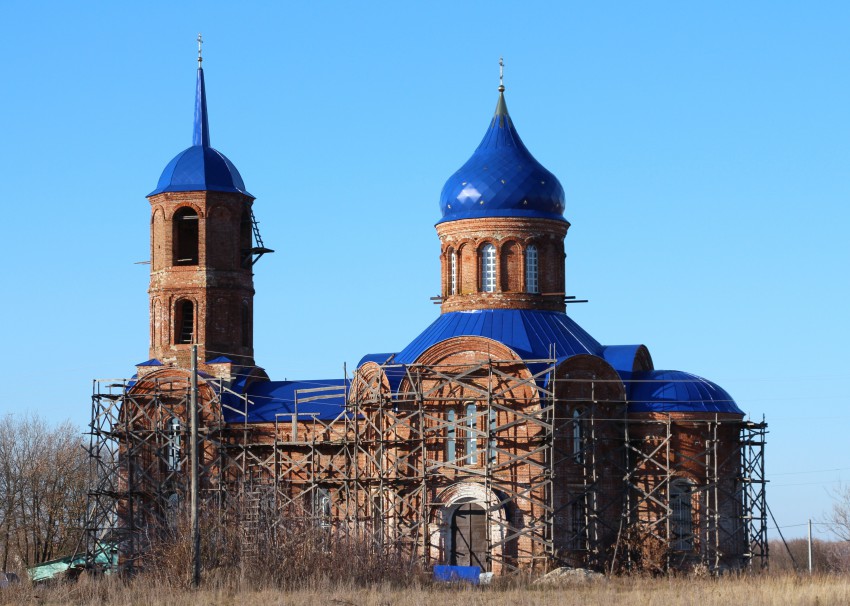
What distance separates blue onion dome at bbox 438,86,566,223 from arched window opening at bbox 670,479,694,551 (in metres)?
6.43

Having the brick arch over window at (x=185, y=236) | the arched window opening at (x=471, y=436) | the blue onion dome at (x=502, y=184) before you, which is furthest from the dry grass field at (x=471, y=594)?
the brick arch over window at (x=185, y=236)

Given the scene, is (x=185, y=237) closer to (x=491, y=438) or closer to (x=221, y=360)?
(x=221, y=360)

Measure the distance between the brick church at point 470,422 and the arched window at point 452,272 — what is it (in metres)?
0.06

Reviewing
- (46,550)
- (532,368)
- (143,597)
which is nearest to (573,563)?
(532,368)

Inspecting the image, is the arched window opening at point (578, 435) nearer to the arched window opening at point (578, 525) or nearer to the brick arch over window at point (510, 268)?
the arched window opening at point (578, 525)

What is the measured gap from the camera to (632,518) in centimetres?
3284

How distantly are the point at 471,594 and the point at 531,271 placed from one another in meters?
11.3

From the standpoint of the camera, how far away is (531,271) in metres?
35.6

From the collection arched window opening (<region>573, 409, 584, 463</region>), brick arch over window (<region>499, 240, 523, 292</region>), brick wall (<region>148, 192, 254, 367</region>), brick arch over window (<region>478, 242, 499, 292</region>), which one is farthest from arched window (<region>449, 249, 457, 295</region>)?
brick wall (<region>148, 192, 254, 367</region>)

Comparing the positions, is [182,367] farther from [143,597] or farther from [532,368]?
[143,597]

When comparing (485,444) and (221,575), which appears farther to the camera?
(485,444)

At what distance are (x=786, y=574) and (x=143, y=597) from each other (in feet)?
37.2

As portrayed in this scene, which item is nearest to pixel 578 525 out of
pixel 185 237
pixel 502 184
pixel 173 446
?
pixel 502 184

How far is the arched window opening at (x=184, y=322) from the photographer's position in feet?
126
